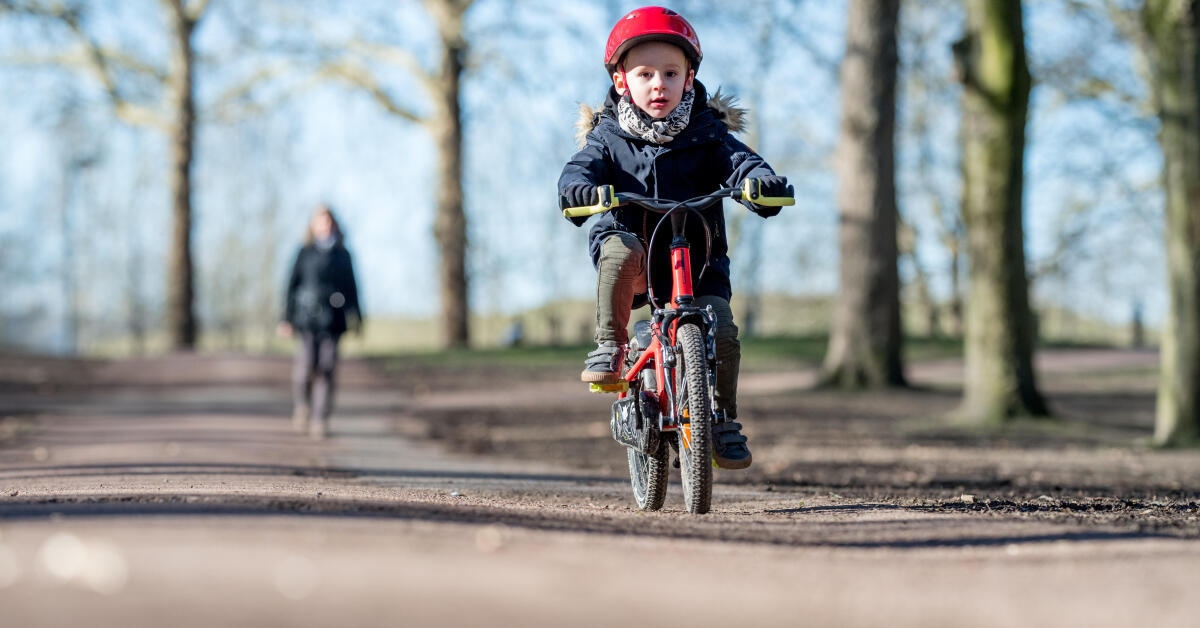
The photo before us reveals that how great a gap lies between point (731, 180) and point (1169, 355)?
24.5 ft

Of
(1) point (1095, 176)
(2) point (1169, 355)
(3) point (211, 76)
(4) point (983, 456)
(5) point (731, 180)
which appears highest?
(3) point (211, 76)

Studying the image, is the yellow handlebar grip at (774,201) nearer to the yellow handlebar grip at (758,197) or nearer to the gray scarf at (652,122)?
the yellow handlebar grip at (758,197)

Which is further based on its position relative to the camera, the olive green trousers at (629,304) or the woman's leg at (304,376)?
the woman's leg at (304,376)

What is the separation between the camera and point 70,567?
3061mm

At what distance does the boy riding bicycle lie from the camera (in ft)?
16.5

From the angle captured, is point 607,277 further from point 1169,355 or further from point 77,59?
point 77,59

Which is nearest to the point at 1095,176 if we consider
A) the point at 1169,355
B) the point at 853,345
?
the point at 853,345

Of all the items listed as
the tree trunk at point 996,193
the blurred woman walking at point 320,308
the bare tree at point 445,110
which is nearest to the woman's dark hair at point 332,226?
the blurred woman walking at point 320,308

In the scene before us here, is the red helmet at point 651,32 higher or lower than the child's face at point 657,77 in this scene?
higher

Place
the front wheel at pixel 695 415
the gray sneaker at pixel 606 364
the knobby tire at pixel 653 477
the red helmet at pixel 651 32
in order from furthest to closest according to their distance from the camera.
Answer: the knobby tire at pixel 653 477, the gray sneaker at pixel 606 364, the red helmet at pixel 651 32, the front wheel at pixel 695 415

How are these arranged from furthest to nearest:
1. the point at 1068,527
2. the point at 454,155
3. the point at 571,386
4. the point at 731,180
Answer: the point at 454,155 < the point at 571,386 < the point at 731,180 < the point at 1068,527

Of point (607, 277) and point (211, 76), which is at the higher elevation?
point (211, 76)

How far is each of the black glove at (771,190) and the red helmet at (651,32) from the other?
2.36ft

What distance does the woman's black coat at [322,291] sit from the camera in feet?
37.9
